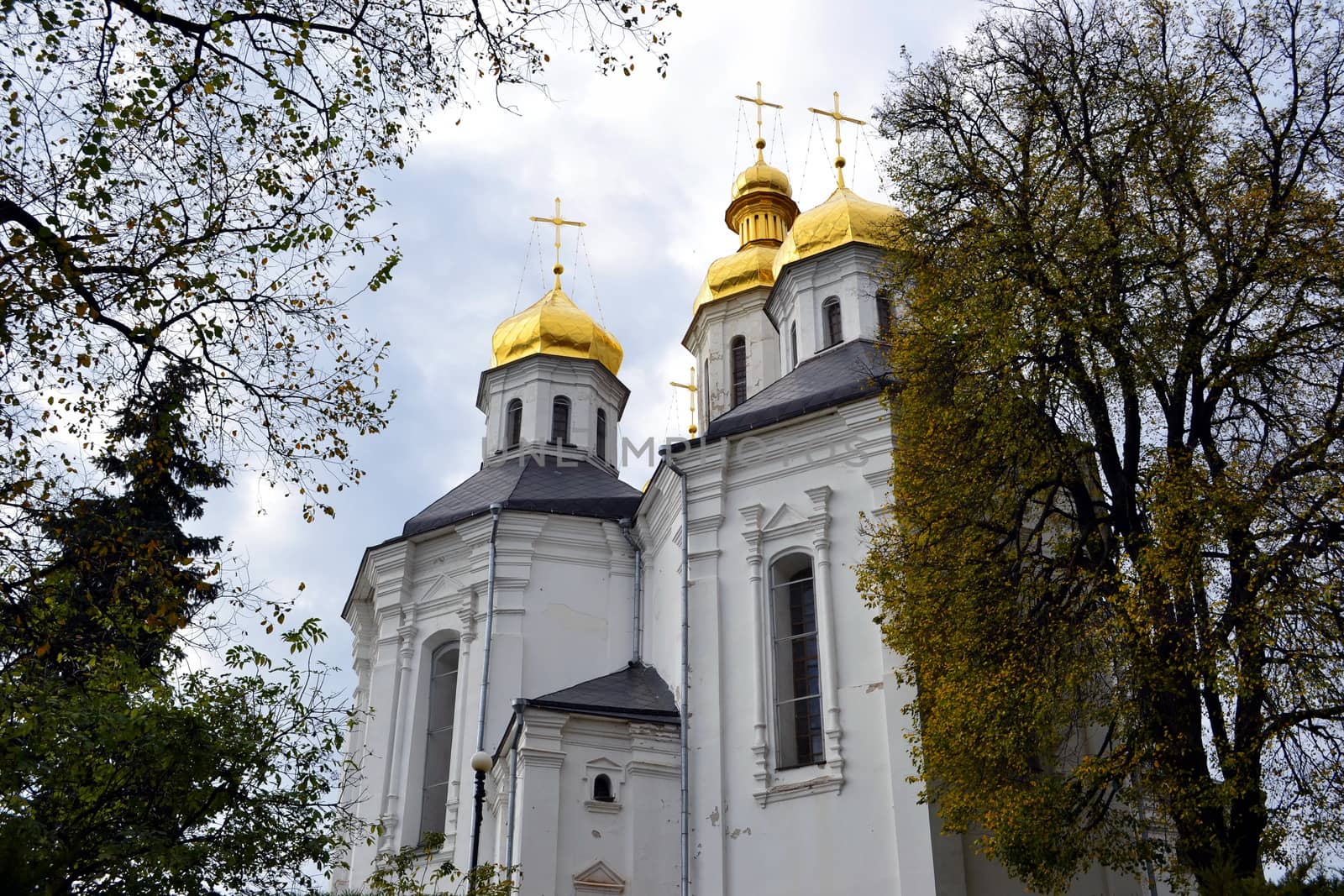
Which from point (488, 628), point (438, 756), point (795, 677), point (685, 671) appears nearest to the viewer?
point (795, 677)

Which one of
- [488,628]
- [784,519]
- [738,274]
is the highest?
[738,274]

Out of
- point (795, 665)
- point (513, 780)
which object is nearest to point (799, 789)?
point (795, 665)

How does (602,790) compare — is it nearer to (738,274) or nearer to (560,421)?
(560,421)

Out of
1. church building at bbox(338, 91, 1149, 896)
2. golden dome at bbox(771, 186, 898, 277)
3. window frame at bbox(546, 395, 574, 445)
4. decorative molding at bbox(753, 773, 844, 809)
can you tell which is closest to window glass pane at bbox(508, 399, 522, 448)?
church building at bbox(338, 91, 1149, 896)

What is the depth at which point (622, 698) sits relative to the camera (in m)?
18.3

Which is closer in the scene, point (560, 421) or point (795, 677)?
point (795, 677)

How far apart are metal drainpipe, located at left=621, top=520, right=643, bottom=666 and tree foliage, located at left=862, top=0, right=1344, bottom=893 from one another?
7978 mm

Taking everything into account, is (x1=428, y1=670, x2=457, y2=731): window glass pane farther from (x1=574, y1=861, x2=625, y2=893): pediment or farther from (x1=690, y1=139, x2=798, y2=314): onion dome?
(x1=690, y1=139, x2=798, y2=314): onion dome

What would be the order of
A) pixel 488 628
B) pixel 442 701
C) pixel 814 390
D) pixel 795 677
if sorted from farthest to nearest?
1. pixel 442 701
2. pixel 488 628
3. pixel 814 390
4. pixel 795 677

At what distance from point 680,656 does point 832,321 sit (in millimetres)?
6954

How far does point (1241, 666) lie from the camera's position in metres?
9.80

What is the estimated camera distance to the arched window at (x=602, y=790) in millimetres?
16938

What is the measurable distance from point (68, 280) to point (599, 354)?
64.6 feet

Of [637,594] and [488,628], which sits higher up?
[637,594]
